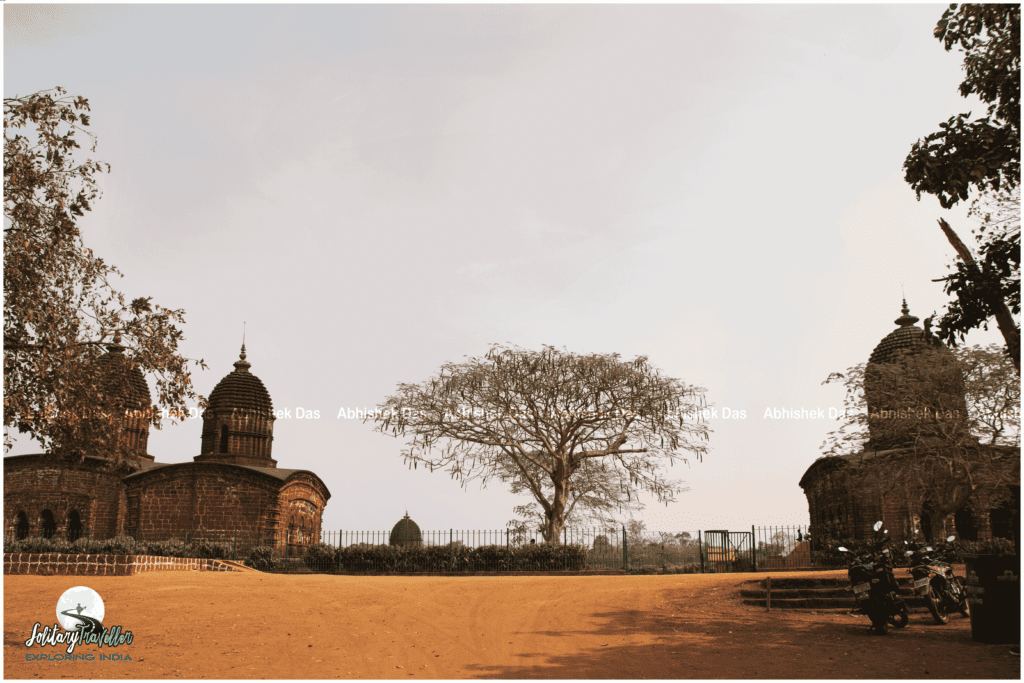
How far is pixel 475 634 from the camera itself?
10.8 m

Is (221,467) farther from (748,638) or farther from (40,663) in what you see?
(748,638)

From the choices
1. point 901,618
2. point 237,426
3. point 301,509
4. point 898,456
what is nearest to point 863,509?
point 898,456

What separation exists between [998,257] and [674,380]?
16.2 meters

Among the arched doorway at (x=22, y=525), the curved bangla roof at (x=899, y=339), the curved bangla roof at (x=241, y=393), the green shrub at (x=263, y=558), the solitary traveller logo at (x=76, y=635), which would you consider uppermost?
the curved bangla roof at (x=899, y=339)

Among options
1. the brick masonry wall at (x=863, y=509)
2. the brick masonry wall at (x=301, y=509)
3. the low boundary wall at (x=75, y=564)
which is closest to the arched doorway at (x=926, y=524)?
the brick masonry wall at (x=863, y=509)

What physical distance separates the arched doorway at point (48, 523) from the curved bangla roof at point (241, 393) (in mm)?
8251

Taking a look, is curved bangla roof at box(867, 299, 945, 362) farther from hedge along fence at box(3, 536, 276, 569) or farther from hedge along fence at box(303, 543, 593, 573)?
hedge along fence at box(3, 536, 276, 569)

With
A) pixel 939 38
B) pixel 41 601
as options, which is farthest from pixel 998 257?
pixel 41 601

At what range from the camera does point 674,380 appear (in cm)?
2659

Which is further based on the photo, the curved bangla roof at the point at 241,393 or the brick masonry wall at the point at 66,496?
the curved bangla roof at the point at 241,393

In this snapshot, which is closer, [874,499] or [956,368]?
[956,368]

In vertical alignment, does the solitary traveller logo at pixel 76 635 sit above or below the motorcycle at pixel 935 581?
below

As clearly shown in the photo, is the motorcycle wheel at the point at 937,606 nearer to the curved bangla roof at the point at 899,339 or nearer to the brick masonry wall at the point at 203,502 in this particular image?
the curved bangla roof at the point at 899,339

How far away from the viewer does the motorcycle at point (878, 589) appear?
10227mm
